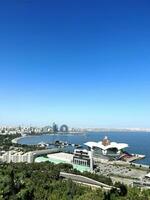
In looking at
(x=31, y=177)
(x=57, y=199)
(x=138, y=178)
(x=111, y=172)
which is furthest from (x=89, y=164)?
(x=57, y=199)

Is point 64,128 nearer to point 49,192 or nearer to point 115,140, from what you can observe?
point 115,140

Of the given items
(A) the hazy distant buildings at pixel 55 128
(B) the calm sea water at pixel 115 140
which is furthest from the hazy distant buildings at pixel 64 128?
(B) the calm sea water at pixel 115 140

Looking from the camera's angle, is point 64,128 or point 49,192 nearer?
point 49,192

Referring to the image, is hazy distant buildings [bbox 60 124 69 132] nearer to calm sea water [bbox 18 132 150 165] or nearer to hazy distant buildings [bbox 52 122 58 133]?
hazy distant buildings [bbox 52 122 58 133]

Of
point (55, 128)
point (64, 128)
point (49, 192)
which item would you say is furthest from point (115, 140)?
point (49, 192)

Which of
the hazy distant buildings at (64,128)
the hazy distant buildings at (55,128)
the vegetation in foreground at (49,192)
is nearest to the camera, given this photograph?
the vegetation in foreground at (49,192)

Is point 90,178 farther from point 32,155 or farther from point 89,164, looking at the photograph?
point 32,155

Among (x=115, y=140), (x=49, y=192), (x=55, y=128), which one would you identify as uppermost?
(x=55, y=128)

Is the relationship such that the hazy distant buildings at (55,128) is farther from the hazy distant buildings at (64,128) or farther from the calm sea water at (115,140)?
the calm sea water at (115,140)

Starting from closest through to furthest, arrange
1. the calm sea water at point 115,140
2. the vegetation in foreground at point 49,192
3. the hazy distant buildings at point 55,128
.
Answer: the vegetation in foreground at point 49,192 < the calm sea water at point 115,140 < the hazy distant buildings at point 55,128

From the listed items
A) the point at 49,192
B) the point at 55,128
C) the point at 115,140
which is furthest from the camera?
the point at 55,128

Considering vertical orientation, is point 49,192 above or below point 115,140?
below
